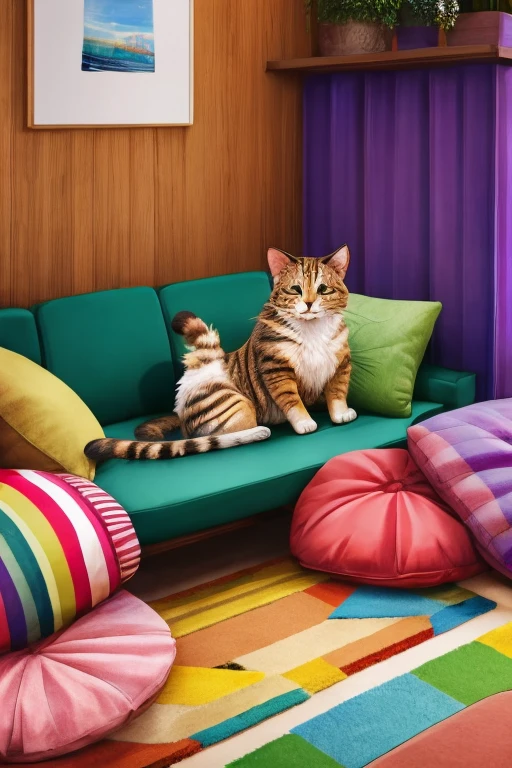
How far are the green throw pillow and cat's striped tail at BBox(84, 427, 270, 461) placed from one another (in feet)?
1.57

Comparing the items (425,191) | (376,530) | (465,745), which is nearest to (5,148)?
(425,191)

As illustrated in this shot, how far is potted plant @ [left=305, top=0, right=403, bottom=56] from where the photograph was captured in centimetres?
349

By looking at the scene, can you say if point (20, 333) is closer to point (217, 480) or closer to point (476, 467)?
point (217, 480)

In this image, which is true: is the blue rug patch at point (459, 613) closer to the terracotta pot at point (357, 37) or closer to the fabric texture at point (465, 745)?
the fabric texture at point (465, 745)

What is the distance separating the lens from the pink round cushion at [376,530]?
106 inches

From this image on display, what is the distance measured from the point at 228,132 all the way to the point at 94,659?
220 cm

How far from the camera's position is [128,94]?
3.34 meters

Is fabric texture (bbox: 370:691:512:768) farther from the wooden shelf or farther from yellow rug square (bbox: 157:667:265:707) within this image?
the wooden shelf

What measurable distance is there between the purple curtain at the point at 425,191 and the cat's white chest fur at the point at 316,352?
64 centimetres

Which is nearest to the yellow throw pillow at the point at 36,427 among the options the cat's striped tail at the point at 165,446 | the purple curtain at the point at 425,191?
the cat's striped tail at the point at 165,446

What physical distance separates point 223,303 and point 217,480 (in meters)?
0.96

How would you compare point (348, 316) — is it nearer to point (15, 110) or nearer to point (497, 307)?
point (497, 307)

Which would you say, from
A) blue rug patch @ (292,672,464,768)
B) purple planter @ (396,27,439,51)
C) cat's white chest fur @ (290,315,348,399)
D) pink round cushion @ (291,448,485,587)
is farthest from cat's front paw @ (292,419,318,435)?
purple planter @ (396,27,439,51)

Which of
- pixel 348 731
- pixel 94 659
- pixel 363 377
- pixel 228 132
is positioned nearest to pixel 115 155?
pixel 228 132
